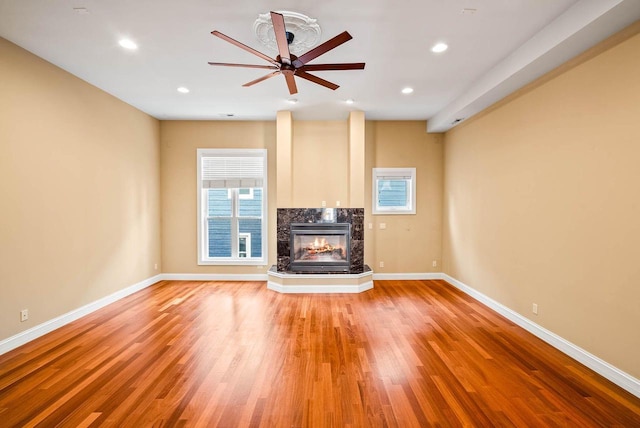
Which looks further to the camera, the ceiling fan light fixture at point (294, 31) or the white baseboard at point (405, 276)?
the white baseboard at point (405, 276)

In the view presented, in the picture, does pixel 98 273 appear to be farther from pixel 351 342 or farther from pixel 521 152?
pixel 521 152

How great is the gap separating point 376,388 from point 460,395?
628 mm

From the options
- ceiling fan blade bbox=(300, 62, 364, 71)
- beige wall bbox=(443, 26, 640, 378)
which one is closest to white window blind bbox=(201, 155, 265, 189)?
ceiling fan blade bbox=(300, 62, 364, 71)

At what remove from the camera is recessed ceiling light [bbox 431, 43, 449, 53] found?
306 cm

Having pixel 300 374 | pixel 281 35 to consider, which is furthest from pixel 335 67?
pixel 300 374

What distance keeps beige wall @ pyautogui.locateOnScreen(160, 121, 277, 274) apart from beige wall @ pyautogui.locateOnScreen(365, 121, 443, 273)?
196 centimetres

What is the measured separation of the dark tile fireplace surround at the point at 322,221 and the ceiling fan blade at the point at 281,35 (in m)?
2.97

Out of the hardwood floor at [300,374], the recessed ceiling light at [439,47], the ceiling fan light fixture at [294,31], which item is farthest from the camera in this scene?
the recessed ceiling light at [439,47]

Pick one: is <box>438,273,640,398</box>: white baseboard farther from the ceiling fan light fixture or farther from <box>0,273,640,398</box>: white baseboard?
the ceiling fan light fixture

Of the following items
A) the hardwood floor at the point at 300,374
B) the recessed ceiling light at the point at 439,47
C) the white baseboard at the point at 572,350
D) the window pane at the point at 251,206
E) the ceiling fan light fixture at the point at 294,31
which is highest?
the recessed ceiling light at the point at 439,47

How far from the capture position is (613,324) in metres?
2.45

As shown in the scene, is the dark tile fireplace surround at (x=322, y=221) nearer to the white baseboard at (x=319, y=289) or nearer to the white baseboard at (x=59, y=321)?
the white baseboard at (x=319, y=289)

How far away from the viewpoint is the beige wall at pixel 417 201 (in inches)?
230

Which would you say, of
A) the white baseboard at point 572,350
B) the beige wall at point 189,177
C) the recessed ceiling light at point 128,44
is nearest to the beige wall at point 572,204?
the white baseboard at point 572,350
